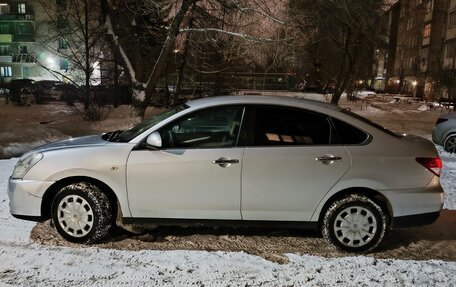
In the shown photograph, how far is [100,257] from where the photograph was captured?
4629 mm

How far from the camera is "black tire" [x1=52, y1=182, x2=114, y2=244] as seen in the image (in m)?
4.87

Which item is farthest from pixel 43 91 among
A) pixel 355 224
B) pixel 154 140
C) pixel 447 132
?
pixel 355 224

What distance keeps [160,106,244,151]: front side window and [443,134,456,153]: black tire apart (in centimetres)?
885

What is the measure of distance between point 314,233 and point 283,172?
1.12 meters

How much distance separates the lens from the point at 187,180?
15.8 feet

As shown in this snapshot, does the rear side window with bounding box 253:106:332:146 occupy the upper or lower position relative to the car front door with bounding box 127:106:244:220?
upper

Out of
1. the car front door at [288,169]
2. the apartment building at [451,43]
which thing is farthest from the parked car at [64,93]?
the apartment building at [451,43]

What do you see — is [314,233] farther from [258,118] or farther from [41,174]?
[41,174]

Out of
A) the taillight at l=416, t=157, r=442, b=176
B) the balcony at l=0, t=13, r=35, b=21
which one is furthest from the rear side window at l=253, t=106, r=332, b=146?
the balcony at l=0, t=13, r=35, b=21

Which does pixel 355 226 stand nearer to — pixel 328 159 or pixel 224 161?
pixel 328 159

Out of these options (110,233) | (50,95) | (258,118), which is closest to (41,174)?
(110,233)

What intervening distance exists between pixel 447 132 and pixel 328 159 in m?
8.47

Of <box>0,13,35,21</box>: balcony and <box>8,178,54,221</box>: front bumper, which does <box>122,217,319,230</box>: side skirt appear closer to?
<box>8,178,54,221</box>: front bumper

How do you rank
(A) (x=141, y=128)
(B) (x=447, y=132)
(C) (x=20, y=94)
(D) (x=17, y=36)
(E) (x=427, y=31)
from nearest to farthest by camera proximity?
(A) (x=141, y=128), (B) (x=447, y=132), (C) (x=20, y=94), (D) (x=17, y=36), (E) (x=427, y=31)
